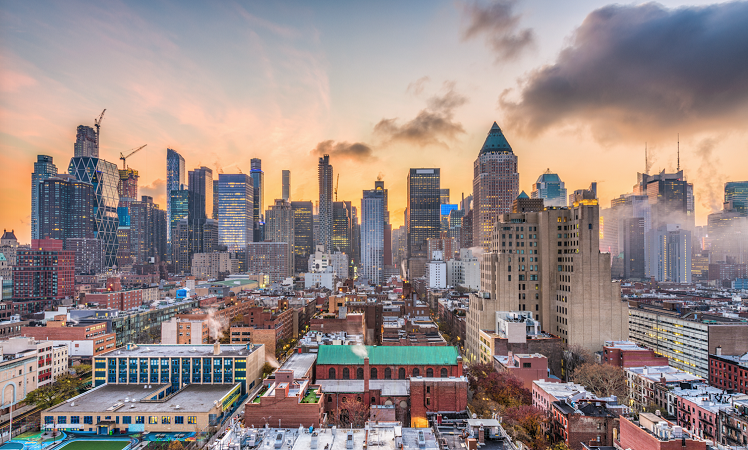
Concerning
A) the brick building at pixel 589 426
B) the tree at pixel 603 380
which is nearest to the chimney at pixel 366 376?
the brick building at pixel 589 426

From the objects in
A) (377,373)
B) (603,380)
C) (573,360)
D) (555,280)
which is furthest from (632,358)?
(377,373)

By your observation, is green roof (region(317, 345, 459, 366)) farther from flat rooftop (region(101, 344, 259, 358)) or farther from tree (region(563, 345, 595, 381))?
tree (region(563, 345, 595, 381))

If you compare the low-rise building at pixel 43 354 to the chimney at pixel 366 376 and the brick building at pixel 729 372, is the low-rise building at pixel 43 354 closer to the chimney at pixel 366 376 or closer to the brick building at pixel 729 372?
the chimney at pixel 366 376

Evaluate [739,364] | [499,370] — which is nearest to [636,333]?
[739,364]

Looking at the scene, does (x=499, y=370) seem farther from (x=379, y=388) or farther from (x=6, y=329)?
(x=6, y=329)

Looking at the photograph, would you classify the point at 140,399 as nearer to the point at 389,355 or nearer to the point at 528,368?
the point at 389,355

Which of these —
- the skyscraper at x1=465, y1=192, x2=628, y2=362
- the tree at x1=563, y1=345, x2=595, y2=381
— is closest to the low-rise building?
the skyscraper at x1=465, y1=192, x2=628, y2=362
